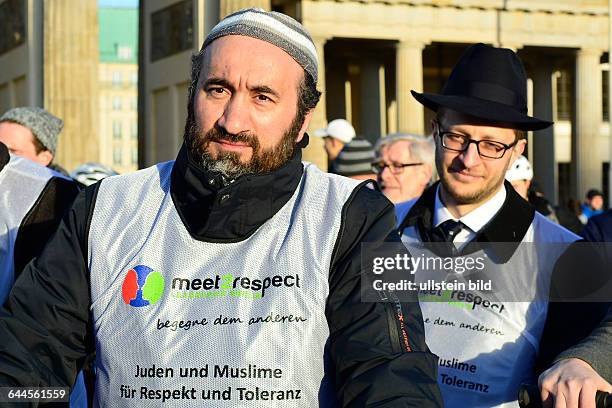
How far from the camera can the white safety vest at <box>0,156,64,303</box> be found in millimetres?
4297

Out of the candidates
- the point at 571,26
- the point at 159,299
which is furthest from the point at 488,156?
the point at 571,26

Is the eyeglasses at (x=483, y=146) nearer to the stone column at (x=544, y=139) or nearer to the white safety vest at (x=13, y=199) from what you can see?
the white safety vest at (x=13, y=199)

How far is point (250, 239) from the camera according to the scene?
9.84ft

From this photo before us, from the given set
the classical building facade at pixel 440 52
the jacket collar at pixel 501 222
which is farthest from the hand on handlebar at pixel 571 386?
the classical building facade at pixel 440 52

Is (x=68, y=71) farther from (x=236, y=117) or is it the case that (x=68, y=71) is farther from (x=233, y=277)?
(x=233, y=277)

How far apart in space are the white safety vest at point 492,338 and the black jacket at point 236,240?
5.02 ft

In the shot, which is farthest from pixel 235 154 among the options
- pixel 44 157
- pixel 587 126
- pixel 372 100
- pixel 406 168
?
pixel 372 100

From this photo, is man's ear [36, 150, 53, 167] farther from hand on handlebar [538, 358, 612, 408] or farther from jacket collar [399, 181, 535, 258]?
hand on handlebar [538, 358, 612, 408]

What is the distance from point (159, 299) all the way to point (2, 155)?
184 centimetres

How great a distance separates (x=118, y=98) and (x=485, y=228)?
116334mm

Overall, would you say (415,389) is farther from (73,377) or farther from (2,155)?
(2,155)

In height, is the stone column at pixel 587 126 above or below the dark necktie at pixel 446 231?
above

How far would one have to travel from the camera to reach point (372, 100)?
5112 centimetres

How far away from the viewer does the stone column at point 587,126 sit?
49.4 meters
